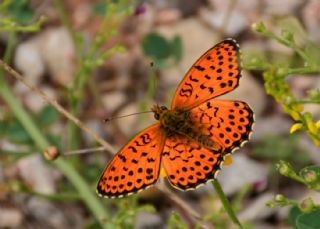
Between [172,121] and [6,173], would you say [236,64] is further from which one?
[6,173]

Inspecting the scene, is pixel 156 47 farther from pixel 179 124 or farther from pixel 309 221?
pixel 309 221

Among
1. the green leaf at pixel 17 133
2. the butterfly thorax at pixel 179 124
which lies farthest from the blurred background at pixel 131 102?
the butterfly thorax at pixel 179 124

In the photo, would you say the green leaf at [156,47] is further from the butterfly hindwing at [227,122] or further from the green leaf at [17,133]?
the butterfly hindwing at [227,122]

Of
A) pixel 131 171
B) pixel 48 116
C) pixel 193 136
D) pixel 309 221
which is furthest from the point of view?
pixel 48 116

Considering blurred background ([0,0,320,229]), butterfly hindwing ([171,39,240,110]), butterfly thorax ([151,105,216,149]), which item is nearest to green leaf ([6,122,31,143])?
blurred background ([0,0,320,229])

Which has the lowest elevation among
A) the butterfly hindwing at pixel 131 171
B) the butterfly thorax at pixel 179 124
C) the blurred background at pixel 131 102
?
the blurred background at pixel 131 102

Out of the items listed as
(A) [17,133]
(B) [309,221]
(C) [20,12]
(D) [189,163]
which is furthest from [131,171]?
(C) [20,12]

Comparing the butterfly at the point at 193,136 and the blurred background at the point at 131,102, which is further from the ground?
the butterfly at the point at 193,136
